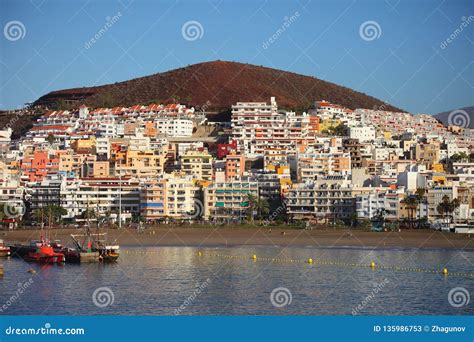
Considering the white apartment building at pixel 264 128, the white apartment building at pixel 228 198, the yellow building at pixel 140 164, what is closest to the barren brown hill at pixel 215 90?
the white apartment building at pixel 264 128

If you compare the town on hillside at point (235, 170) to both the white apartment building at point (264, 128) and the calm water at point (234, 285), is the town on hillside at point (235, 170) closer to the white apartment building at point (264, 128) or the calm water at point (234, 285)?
the white apartment building at point (264, 128)

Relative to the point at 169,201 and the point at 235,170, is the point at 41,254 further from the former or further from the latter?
the point at 235,170

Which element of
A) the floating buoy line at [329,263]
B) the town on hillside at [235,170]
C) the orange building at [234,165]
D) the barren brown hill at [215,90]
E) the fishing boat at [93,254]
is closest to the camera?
the floating buoy line at [329,263]

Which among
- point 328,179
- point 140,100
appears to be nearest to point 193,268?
point 328,179

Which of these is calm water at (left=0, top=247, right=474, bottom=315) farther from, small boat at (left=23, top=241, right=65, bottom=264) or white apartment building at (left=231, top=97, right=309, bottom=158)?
white apartment building at (left=231, top=97, right=309, bottom=158)

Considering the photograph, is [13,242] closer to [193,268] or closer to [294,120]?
[193,268]

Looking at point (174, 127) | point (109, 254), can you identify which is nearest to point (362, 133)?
point (174, 127)

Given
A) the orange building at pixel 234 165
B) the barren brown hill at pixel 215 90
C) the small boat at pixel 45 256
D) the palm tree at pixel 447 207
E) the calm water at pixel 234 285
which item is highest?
the barren brown hill at pixel 215 90
